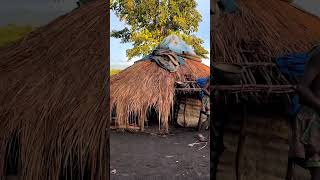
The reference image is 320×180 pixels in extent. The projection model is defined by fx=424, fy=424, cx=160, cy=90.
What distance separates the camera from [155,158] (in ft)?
14.8

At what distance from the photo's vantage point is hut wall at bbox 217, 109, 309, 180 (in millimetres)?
3236

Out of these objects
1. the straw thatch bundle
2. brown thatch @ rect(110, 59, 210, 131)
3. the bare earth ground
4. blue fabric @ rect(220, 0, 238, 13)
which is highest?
blue fabric @ rect(220, 0, 238, 13)

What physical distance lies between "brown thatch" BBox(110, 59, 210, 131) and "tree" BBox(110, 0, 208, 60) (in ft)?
3.96

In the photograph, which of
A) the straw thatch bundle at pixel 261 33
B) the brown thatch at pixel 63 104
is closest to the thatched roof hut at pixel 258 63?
the straw thatch bundle at pixel 261 33

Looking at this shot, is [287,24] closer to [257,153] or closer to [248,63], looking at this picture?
[248,63]

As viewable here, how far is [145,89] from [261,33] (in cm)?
283

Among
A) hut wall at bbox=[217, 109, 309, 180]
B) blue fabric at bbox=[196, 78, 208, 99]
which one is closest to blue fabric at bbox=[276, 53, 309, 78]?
hut wall at bbox=[217, 109, 309, 180]

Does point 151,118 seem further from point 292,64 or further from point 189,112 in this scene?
point 292,64

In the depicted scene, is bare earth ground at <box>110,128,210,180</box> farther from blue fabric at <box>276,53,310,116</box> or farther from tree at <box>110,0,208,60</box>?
blue fabric at <box>276,53,310,116</box>

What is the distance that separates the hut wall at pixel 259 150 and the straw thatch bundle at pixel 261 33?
1.58 feet

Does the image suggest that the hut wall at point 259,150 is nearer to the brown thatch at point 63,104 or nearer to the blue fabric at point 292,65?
the blue fabric at point 292,65

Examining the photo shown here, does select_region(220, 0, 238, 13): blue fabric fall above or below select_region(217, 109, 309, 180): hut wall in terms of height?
above

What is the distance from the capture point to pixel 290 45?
3.32 meters

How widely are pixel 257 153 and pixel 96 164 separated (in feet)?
4.14
